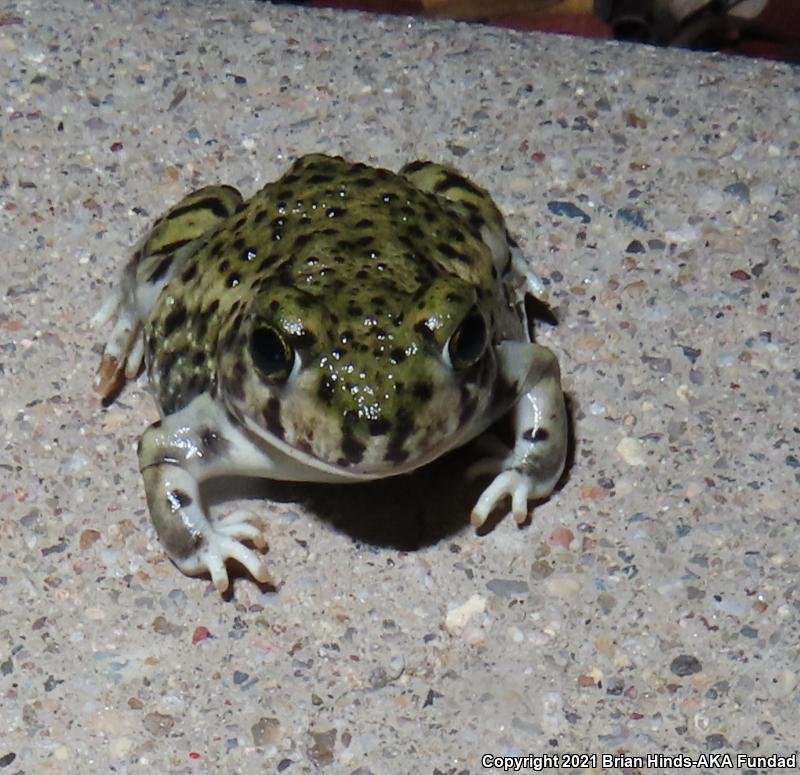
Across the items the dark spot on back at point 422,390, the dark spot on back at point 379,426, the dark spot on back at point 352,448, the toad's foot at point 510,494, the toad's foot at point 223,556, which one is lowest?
the toad's foot at point 223,556

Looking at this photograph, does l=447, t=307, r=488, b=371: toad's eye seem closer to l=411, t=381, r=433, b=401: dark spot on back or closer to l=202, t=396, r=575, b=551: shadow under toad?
l=411, t=381, r=433, b=401: dark spot on back

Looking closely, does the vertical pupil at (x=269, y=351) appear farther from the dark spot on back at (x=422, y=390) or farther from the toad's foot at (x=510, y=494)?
the toad's foot at (x=510, y=494)

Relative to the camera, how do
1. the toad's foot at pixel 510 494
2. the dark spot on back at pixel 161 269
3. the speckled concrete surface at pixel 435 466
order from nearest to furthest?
1. the speckled concrete surface at pixel 435 466
2. the toad's foot at pixel 510 494
3. the dark spot on back at pixel 161 269

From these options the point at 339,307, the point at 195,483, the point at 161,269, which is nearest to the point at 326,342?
the point at 339,307

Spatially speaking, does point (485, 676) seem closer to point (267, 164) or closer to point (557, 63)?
point (267, 164)

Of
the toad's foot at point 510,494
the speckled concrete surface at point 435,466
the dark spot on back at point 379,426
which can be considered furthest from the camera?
the toad's foot at point 510,494

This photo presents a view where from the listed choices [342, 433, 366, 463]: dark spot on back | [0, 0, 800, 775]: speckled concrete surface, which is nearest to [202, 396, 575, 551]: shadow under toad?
[0, 0, 800, 775]: speckled concrete surface

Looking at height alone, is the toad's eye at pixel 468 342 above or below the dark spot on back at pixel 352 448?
above

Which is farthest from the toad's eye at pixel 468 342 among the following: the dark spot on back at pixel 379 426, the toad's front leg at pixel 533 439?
the toad's front leg at pixel 533 439
